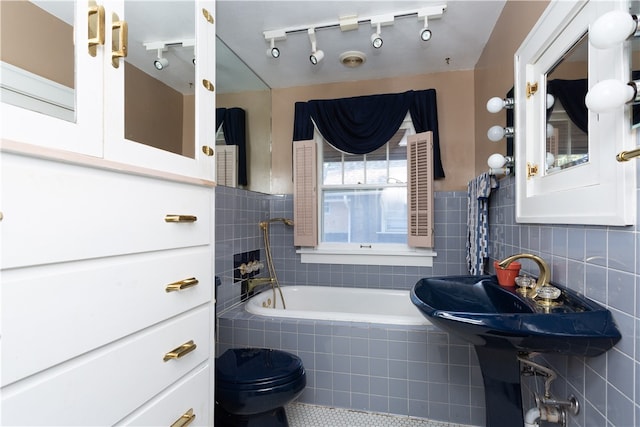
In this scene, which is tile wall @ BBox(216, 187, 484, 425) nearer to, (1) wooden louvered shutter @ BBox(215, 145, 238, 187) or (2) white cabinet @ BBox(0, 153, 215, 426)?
(1) wooden louvered shutter @ BBox(215, 145, 238, 187)

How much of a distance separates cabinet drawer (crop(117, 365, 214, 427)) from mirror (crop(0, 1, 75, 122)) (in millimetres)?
768

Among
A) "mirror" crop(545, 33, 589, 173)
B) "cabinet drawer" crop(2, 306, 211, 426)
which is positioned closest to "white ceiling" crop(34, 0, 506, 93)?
"mirror" crop(545, 33, 589, 173)

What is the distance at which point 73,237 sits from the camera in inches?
26.6

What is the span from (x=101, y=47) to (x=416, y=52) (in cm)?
240

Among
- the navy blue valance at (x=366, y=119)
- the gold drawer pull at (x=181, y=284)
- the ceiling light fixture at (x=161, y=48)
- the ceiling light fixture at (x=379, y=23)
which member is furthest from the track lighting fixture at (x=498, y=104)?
the gold drawer pull at (x=181, y=284)

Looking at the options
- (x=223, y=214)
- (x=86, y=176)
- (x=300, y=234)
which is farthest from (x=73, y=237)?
(x=300, y=234)

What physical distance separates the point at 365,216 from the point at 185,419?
2.35m

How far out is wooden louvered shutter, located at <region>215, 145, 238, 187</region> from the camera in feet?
8.01

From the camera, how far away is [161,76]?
1.03 meters

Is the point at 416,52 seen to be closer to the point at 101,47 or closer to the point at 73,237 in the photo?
the point at 101,47

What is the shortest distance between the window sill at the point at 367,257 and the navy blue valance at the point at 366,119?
0.75 meters

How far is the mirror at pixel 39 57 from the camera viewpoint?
1.94ft

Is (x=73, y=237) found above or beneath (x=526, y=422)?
above

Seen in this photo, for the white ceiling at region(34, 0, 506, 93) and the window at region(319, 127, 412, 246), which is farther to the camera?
the window at region(319, 127, 412, 246)
